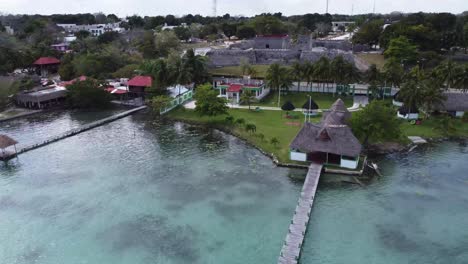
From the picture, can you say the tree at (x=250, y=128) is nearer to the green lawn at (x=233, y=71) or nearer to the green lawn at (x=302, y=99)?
the green lawn at (x=302, y=99)

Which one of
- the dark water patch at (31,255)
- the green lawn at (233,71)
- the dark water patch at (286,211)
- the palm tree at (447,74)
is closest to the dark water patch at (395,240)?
the dark water patch at (286,211)

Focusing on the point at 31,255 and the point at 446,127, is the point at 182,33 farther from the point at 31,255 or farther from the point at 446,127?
the point at 31,255

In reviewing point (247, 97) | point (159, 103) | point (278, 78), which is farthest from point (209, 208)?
point (278, 78)

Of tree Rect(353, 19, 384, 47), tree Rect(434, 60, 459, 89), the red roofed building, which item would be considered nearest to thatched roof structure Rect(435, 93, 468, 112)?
tree Rect(434, 60, 459, 89)

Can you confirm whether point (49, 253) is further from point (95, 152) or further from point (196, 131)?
point (196, 131)

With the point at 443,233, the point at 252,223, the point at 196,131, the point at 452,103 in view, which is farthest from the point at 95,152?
the point at 452,103

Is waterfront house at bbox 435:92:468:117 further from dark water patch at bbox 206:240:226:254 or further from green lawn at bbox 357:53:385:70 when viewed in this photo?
dark water patch at bbox 206:240:226:254
